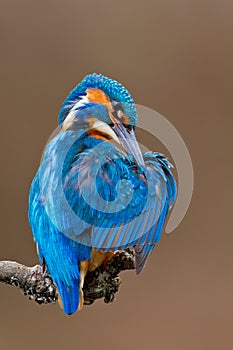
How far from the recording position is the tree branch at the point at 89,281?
2.92ft

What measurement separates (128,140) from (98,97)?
0.29ft

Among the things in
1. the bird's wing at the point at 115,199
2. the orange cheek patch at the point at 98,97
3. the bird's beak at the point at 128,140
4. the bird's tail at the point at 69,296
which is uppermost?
the orange cheek patch at the point at 98,97

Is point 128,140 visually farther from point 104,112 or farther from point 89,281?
point 89,281

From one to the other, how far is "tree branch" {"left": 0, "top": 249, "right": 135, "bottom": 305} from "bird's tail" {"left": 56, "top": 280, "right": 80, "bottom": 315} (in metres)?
0.06

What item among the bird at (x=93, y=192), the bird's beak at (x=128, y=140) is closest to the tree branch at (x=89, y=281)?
the bird at (x=93, y=192)

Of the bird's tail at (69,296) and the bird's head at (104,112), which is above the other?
the bird's head at (104,112)

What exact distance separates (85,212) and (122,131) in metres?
0.12

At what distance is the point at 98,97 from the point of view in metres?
0.85

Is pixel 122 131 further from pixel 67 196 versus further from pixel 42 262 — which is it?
pixel 42 262

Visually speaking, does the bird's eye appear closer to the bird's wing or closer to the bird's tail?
the bird's wing

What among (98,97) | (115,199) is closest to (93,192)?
(115,199)

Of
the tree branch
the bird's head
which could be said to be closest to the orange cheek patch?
the bird's head

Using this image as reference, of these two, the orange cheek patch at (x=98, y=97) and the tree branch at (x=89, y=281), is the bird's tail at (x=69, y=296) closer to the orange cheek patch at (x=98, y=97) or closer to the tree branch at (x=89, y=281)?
the tree branch at (x=89, y=281)

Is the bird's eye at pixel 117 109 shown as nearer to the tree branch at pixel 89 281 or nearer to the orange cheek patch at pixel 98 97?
the orange cheek patch at pixel 98 97
